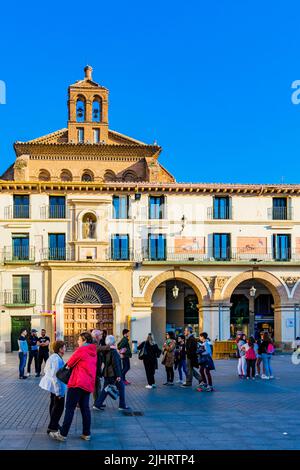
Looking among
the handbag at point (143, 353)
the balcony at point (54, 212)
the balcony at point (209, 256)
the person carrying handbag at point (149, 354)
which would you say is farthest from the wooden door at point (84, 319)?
the handbag at point (143, 353)

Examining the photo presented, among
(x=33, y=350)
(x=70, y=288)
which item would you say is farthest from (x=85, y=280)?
(x=33, y=350)

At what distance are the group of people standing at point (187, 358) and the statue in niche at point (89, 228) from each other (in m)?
23.3

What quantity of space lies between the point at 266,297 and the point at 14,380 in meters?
27.5

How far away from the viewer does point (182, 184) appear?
4475cm

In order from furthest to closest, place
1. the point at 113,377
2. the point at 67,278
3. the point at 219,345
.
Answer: the point at 67,278 < the point at 219,345 < the point at 113,377

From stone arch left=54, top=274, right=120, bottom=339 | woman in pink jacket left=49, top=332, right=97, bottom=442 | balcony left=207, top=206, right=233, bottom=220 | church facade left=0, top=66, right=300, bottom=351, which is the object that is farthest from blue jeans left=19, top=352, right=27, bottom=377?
balcony left=207, top=206, right=233, bottom=220

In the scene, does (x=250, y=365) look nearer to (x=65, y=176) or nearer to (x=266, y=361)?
(x=266, y=361)

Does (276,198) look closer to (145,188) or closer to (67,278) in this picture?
(145,188)

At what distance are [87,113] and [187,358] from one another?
40462 mm

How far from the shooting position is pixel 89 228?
44.3m

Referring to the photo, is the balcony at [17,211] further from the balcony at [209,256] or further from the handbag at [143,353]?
the handbag at [143,353]

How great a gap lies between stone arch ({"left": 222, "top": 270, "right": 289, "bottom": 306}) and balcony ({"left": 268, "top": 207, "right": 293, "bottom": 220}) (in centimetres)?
373

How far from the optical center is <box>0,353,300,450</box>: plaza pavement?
10430 millimetres

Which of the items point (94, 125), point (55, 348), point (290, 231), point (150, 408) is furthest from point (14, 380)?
point (94, 125)
